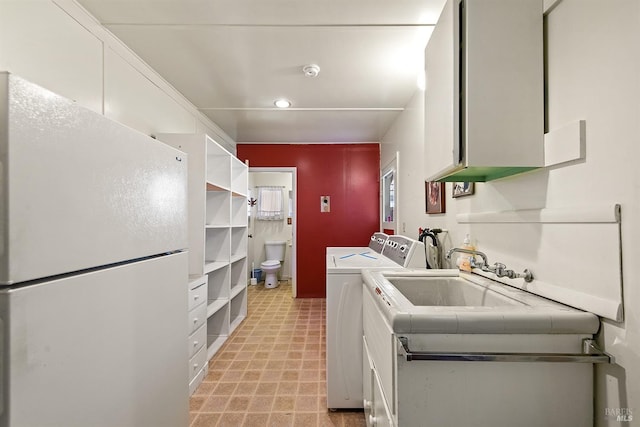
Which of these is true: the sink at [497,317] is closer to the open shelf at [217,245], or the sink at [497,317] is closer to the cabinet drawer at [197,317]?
the cabinet drawer at [197,317]

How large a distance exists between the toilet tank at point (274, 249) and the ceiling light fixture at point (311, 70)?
134 inches

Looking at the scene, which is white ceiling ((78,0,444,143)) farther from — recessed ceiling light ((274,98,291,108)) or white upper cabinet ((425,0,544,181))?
white upper cabinet ((425,0,544,181))

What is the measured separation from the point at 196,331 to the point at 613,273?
2.23m

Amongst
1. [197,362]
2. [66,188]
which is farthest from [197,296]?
[66,188]

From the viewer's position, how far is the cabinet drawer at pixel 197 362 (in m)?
1.83

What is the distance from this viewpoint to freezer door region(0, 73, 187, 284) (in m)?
0.57

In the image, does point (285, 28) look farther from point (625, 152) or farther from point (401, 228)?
point (401, 228)

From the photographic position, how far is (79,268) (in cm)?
71

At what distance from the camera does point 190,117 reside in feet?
8.38

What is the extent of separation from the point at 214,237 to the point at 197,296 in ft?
2.89

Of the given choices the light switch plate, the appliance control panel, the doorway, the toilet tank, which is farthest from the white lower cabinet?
the doorway

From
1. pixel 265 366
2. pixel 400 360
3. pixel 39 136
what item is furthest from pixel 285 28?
pixel 265 366

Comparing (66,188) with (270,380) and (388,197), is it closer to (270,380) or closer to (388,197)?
(270,380)

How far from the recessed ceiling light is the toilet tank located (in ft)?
9.36
